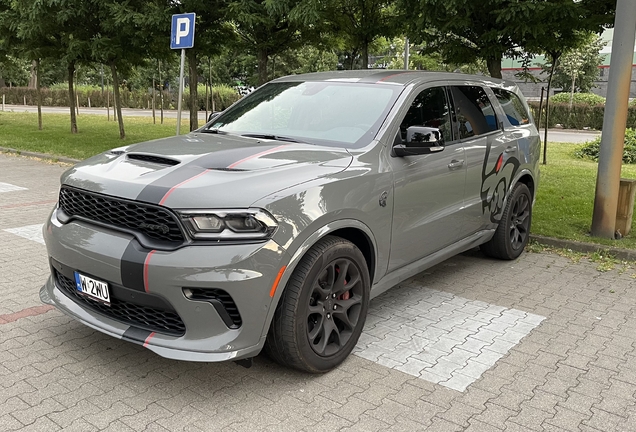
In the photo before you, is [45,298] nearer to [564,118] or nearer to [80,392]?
[80,392]

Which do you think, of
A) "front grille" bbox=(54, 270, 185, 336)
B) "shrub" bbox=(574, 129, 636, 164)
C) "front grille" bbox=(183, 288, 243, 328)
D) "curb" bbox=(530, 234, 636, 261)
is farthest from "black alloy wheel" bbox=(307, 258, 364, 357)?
"shrub" bbox=(574, 129, 636, 164)

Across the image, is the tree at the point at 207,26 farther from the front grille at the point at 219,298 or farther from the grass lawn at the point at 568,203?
the front grille at the point at 219,298

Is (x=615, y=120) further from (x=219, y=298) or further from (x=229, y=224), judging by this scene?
(x=219, y=298)

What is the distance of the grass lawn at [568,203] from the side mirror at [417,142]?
355 cm

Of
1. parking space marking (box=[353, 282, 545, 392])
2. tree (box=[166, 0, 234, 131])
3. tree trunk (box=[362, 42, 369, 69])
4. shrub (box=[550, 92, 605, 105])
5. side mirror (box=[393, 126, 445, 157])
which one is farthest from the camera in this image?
shrub (box=[550, 92, 605, 105])

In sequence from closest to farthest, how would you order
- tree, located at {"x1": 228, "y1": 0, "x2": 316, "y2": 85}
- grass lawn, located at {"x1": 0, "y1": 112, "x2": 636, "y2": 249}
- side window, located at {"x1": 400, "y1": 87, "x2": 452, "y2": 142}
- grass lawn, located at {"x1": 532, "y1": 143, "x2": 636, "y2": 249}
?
side window, located at {"x1": 400, "y1": 87, "x2": 452, "y2": 142}, grass lawn, located at {"x1": 532, "y1": 143, "x2": 636, "y2": 249}, grass lawn, located at {"x1": 0, "y1": 112, "x2": 636, "y2": 249}, tree, located at {"x1": 228, "y1": 0, "x2": 316, "y2": 85}

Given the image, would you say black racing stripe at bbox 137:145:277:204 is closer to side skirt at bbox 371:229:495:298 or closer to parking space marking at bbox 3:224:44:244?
side skirt at bbox 371:229:495:298

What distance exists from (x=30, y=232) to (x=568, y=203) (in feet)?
24.2

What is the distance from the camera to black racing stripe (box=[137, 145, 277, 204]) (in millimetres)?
3124

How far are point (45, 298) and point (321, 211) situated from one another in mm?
1893

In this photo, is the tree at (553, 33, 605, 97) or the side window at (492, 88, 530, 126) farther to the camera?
the tree at (553, 33, 605, 97)

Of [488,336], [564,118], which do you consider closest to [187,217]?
[488,336]

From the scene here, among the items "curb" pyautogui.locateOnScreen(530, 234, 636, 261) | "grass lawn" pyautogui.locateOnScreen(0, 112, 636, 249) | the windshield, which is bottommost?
"curb" pyautogui.locateOnScreen(530, 234, 636, 261)

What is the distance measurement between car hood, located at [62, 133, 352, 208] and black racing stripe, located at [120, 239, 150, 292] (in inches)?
10.3
